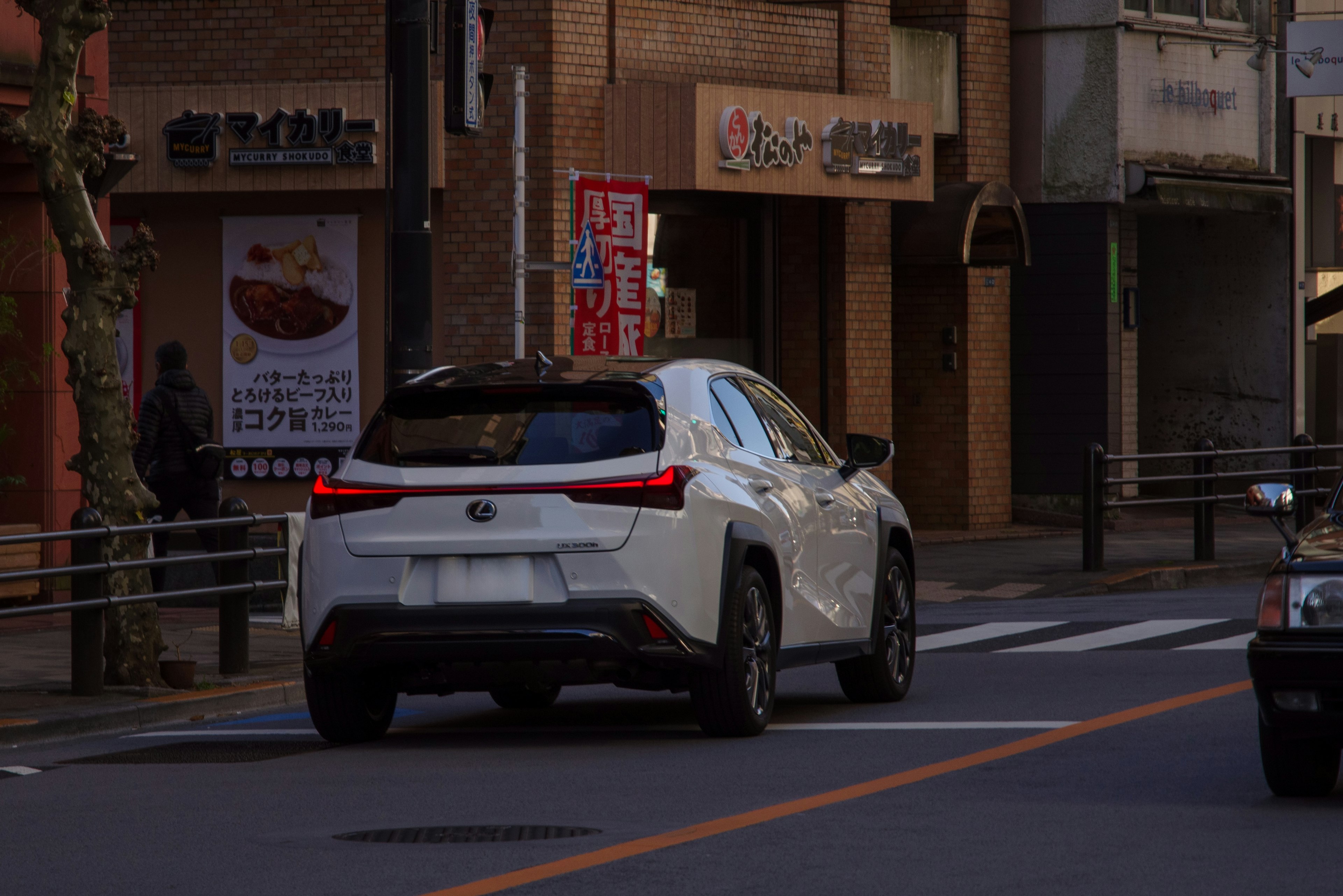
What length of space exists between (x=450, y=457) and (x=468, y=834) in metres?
2.34

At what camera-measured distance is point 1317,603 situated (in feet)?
25.1

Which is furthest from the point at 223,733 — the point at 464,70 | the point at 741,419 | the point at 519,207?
the point at 519,207

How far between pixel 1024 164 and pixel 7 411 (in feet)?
42.6

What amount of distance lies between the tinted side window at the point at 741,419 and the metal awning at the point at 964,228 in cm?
1332

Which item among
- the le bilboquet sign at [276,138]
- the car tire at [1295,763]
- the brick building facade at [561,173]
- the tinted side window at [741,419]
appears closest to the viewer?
the car tire at [1295,763]

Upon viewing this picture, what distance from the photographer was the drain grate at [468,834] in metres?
7.44

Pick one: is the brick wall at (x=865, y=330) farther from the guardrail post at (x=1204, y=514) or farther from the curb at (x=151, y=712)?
the curb at (x=151, y=712)

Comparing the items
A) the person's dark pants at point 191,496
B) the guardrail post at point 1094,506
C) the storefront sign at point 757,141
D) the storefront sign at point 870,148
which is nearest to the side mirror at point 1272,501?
the person's dark pants at point 191,496

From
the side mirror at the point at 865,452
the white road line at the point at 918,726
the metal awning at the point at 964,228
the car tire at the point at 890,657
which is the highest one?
the metal awning at the point at 964,228

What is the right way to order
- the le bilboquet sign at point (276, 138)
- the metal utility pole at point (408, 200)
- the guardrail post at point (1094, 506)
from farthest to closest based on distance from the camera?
the le bilboquet sign at point (276, 138) → the guardrail post at point (1094, 506) → the metal utility pole at point (408, 200)

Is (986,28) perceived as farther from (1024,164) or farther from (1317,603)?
(1317,603)

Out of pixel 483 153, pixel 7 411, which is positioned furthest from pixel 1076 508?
pixel 7 411

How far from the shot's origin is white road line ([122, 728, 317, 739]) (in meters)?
10.8

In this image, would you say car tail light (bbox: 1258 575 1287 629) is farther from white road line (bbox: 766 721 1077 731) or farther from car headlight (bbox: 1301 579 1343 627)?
white road line (bbox: 766 721 1077 731)
